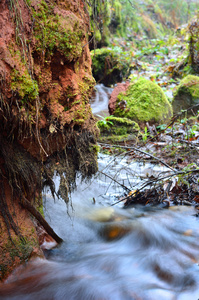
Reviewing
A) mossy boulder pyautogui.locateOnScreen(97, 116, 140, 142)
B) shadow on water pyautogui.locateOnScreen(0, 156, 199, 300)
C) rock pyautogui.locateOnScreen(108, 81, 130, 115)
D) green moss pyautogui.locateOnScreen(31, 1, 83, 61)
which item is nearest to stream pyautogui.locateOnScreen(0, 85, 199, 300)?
shadow on water pyautogui.locateOnScreen(0, 156, 199, 300)

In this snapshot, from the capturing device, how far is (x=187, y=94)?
7754mm

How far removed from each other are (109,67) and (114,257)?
999 centimetres

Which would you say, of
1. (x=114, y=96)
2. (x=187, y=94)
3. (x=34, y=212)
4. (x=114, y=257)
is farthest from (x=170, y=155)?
(x=187, y=94)

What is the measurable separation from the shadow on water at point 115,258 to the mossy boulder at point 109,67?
28.6ft

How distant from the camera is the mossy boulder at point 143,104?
6.99m

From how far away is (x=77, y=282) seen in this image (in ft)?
7.03

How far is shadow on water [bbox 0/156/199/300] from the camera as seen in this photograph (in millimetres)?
2021

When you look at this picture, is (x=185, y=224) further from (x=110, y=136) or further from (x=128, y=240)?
(x=110, y=136)

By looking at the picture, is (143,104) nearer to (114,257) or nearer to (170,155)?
(170,155)

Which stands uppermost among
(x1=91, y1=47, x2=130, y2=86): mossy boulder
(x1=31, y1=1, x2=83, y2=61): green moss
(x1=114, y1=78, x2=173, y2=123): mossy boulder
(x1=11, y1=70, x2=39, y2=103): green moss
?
(x1=31, y1=1, x2=83, y2=61): green moss

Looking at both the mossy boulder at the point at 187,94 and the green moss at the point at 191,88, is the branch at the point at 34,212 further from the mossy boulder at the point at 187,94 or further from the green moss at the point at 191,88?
the green moss at the point at 191,88

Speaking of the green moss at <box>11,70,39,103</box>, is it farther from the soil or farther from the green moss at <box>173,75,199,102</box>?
the green moss at <box>173,75,199,102</box>

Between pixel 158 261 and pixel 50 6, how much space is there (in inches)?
89.6

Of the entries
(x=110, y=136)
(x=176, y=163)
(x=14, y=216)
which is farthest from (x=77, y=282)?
(x=110, y=136)
